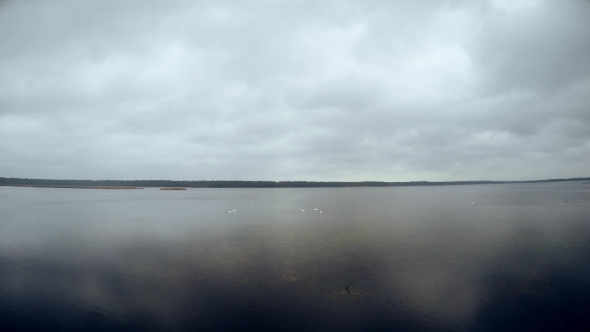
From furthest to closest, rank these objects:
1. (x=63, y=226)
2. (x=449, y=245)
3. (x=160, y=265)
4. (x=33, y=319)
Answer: (x=63, y=226) < (x=449, y=245) < (x=160, y=265) < (x=33, y=319)

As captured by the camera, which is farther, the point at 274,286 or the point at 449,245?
the point at 449,245

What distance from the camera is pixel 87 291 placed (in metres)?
8.59

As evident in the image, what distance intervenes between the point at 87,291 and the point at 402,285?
8.75 metres

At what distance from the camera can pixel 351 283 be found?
9.02 meters

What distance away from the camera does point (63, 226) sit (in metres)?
20.2

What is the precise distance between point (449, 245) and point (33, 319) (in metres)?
14.6

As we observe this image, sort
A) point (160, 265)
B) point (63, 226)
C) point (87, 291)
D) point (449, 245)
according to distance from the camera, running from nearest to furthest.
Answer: point (87, 291) → point (160, 265) → point (449, 245) → point (63, 226)

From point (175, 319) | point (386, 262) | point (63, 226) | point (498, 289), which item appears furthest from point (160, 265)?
point (63, 226)

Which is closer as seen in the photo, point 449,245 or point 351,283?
point 351,283

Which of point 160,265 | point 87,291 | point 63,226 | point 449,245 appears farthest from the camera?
point 63,226

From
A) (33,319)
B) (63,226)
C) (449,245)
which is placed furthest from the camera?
(63,226)

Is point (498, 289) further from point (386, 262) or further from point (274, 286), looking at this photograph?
point (274, 286)

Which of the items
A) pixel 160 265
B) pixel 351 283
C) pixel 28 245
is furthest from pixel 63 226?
pixel 351 283

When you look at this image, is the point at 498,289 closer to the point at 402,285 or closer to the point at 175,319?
the point at 402,285
